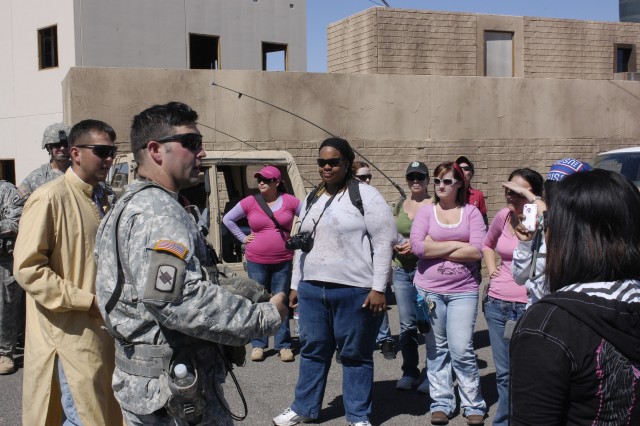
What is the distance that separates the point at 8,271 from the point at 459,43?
1097 centimetres

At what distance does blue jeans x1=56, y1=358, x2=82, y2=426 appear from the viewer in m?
3.61

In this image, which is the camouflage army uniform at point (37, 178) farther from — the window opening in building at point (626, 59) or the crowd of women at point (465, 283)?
the window opening in building at point (626, 59)

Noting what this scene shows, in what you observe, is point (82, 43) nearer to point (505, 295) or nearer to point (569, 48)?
point (569, 48)

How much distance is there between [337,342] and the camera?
5.28 meters

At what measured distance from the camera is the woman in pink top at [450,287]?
214 inches

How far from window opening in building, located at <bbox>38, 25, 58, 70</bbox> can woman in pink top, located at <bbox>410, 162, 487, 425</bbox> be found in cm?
1777

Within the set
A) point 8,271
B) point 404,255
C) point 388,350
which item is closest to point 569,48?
point 404,255

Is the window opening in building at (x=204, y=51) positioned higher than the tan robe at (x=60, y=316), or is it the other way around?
the window opening in building at (x=204, y=51)

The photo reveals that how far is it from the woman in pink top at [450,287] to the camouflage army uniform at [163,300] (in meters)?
2.86

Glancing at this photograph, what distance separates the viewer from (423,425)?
5.50 metres

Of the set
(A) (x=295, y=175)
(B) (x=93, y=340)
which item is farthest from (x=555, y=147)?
(B) (x=93, y=340)

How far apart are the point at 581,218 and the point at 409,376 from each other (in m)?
4.64

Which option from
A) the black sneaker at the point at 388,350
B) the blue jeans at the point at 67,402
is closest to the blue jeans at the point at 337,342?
the black sneaker at the point at 388,350

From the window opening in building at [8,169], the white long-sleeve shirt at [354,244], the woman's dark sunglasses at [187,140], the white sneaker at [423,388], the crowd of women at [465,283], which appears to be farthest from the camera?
the window opening in building at [8,169]
